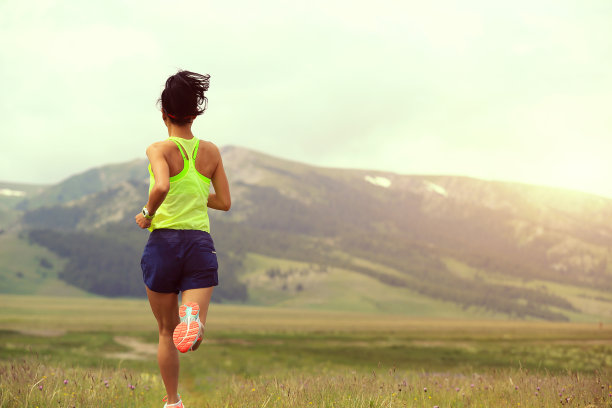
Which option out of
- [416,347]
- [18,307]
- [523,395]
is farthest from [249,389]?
[18,307]

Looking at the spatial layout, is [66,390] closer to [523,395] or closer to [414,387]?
[414,387]

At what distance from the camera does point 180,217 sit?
5930 millimetres

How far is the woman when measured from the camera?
5.78 metres

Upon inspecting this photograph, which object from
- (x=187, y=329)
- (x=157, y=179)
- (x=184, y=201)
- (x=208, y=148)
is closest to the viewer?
(x=187, y=329)

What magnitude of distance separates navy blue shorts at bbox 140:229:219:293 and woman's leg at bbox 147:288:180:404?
0.23 metres

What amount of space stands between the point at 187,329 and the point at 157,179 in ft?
4.67

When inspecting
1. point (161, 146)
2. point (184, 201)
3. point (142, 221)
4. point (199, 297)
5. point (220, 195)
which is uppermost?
point (161, 146)

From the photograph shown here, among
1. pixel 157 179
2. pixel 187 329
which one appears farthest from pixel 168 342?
pixel 157 179

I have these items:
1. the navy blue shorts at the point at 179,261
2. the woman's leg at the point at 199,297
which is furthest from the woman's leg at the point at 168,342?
the woman's leg at the point at 199,297

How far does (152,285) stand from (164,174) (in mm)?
1132

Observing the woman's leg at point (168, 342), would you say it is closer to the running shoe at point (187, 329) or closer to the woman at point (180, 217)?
the woman at point (180, 217)

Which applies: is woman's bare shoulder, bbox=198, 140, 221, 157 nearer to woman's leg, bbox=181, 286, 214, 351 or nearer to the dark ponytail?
the dark ponytail

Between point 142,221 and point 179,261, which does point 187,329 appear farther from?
point 142,221

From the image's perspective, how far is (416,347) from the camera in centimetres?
7900
